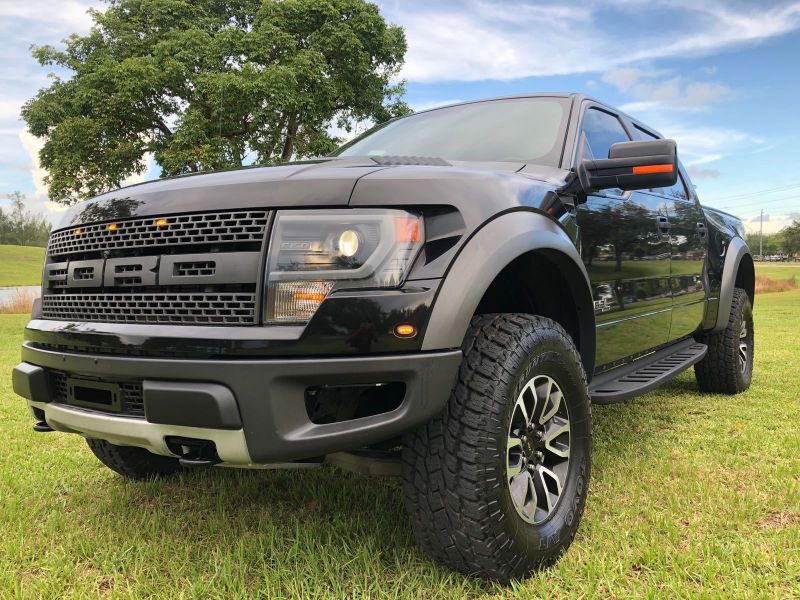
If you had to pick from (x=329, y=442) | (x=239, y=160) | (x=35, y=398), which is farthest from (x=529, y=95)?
(x=239, y=160)

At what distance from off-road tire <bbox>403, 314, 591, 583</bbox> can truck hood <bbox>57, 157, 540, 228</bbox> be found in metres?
0.60

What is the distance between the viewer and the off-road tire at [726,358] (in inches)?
185

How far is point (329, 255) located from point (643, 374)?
221 centimetres

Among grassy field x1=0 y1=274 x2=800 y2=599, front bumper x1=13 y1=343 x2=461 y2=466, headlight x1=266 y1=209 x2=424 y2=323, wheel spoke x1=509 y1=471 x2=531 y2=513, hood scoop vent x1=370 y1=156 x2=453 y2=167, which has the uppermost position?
hood scoop vent x1=370 y1=156 x2=453 y2=167

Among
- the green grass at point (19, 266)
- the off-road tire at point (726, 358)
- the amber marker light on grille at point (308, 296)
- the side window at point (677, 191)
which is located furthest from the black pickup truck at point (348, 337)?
the green grass at point (19, 266)

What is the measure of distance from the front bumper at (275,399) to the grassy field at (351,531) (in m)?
0.54

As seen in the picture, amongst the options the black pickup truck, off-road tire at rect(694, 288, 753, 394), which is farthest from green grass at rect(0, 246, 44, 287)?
the black pickup truck

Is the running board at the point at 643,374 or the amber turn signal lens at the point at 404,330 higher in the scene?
the amber turn signal lens at the point at 404,330

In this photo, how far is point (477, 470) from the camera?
1.80 meters

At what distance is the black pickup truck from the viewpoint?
1672 millimetres

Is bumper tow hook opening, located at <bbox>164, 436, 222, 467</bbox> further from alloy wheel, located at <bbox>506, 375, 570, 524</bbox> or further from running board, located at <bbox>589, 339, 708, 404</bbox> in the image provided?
running board, located at <bbox>589, 339, 708, 404</bbox>

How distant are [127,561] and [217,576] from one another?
390 mm

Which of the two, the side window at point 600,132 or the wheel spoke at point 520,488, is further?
the side window at point 600,132

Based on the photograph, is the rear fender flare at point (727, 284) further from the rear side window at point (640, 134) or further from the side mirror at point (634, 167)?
the side mirror at point (634, 167)
